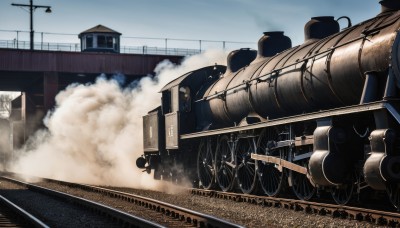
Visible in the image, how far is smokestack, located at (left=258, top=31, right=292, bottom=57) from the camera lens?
17031 millimetres

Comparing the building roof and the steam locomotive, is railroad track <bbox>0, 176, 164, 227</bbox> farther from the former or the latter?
the building roof

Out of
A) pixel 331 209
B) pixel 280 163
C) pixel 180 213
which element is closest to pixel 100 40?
pixel 280 163

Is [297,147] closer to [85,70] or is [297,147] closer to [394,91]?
[394,91]

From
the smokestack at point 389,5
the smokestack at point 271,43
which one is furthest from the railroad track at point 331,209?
the smokestack at point 271,43

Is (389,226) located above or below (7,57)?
below

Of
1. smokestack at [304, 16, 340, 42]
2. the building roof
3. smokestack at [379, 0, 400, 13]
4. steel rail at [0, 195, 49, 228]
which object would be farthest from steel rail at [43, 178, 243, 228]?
the building roof

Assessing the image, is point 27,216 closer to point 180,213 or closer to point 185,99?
point 180,213

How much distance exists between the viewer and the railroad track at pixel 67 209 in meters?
11.3

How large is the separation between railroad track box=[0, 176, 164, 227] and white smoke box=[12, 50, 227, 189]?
8.23m

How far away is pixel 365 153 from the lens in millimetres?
10852

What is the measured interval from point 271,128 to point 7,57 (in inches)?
1066

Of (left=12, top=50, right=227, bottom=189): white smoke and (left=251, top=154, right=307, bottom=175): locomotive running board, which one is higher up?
(left=12, top=50, right=227, bottom=189): white smoke

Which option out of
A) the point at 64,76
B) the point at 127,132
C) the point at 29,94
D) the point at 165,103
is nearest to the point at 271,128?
the point at 165,103

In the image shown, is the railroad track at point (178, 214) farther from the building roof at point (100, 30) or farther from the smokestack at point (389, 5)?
the building roof at point (100, 30)
